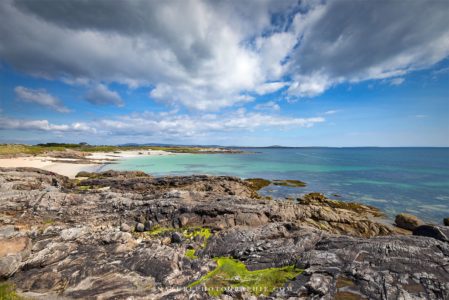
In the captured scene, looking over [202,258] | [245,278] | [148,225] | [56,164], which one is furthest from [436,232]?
[56,164]

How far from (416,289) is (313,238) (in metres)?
4.50

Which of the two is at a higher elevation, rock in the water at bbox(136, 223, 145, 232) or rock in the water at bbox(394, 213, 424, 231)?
rock in the water at bbox(136, 223, 145, 232)

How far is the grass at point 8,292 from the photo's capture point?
6.59 metres

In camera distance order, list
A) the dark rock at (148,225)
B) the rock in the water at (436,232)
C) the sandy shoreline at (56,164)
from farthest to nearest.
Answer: the sandy shoreline at (56,164), the dark rock at (148,225), the rock in the water at (436,232)

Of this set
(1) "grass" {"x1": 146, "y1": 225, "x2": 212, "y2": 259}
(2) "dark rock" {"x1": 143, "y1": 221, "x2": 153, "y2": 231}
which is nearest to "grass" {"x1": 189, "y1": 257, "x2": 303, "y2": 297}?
(1) "grass" {"x1": 146, "y1": 225, "x2": 212, "y2": 259}

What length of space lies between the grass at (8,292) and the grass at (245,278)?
5844 mm

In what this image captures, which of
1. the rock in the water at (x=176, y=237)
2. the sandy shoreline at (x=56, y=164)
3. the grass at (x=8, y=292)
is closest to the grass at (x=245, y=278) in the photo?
the rock in the water at (x=176, y=237)

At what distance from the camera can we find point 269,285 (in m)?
8.30

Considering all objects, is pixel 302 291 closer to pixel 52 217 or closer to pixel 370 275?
pixel 370 275

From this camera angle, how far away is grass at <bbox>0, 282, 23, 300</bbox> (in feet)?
21.6

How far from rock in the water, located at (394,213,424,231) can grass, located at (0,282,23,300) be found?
27.0 meters

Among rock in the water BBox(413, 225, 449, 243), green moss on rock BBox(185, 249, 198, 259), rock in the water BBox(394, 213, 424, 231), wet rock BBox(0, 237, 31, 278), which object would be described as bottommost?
rock in the water BBox(394, 213, 424, 231)

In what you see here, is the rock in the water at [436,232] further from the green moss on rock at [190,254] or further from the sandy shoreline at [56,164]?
the sandy shoreline at [56,164]

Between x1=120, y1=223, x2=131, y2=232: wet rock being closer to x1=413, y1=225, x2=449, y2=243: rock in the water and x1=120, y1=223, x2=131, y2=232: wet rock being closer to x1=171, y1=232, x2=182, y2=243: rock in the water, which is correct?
x1=171, y1=232, x2=182, y2=243: rock in the water
